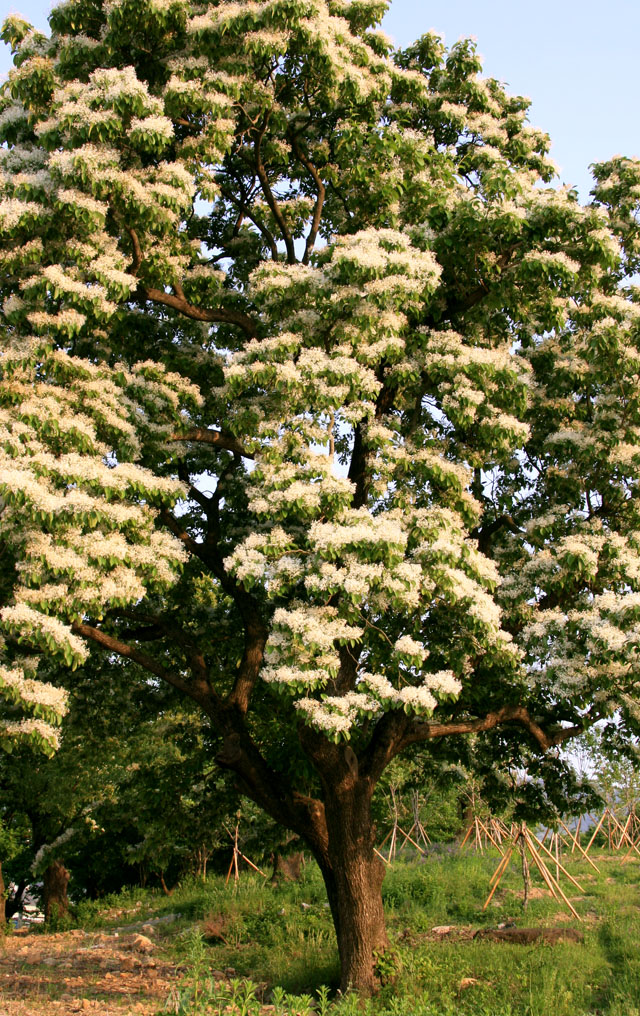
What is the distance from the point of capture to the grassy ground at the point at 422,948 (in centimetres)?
1011

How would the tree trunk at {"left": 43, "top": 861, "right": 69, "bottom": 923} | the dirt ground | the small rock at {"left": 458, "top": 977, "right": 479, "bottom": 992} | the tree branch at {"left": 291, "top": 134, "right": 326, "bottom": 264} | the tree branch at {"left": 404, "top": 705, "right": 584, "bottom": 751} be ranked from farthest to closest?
the tree trunk at {"left": 43, "top": 861, "right": 69, "bottom": 923}, the tree branch at {"left": 291, "top": 134, "right": 326, "bottom": 264}, the tree branch at {"left": 404, "top": 705, "right": 584, "bottom": 751}, the small rock at {"left": 458, "top": 977, "right": 479, "bottom": 992}, the dirt ground

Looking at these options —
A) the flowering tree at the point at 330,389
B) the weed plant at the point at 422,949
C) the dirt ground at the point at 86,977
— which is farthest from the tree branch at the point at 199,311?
the dirt ground at the point at 86,977

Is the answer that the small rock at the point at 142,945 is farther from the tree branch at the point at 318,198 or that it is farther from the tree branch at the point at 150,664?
the tree branch at the point at 318,198

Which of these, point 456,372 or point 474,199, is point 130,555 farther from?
point 474,199

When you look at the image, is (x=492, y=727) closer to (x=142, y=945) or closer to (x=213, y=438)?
(x=213, y=438)

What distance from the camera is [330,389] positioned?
10.4 meters

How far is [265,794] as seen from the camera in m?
13.2

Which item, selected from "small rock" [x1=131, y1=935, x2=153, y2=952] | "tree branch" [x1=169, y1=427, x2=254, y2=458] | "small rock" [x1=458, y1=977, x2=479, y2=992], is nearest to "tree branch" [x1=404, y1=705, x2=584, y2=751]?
"small rock" [x1=458, y1=977, x2=479, y2=992]

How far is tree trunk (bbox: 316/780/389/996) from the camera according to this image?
1191cm

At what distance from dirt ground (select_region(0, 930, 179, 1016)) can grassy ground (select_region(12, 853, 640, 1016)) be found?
0.60 m

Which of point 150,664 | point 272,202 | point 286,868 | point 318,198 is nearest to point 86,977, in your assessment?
point 150,664

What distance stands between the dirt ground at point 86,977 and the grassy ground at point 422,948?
1.98ft

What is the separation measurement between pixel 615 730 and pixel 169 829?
8249 millimetres

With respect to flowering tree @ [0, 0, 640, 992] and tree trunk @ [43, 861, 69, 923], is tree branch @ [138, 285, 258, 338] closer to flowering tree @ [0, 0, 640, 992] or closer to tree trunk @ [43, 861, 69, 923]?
flowering tree @ [0, 0, 640, 992]
